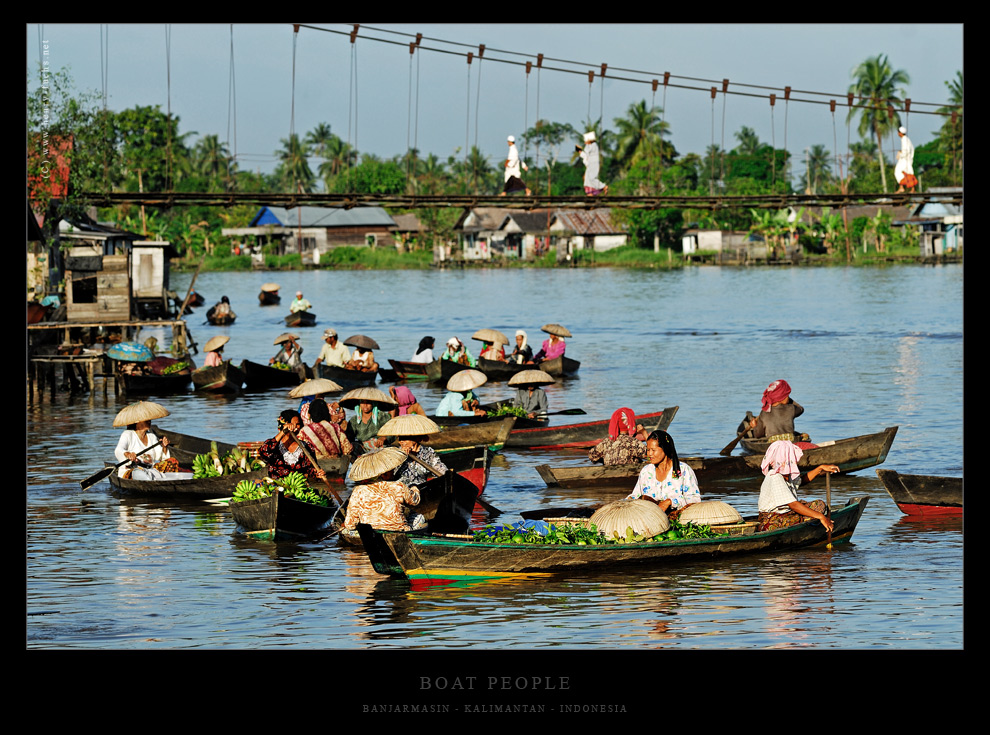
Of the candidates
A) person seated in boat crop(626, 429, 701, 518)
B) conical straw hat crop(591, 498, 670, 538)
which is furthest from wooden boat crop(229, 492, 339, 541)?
person seated in boat crop(626, 429, 701, 518)

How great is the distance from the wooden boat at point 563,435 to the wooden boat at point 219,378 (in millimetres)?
8760

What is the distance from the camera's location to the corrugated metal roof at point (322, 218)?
8100 centimetres

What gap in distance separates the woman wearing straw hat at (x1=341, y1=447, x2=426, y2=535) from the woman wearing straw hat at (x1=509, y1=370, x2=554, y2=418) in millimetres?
7138

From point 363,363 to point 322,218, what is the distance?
60587 millimetres

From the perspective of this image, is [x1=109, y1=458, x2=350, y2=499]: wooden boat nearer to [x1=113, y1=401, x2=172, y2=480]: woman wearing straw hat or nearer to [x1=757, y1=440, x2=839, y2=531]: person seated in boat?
[x1=113, y1=401, x2=172, y2=480]: woman wearing straw hat

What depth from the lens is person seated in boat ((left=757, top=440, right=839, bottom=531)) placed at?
33.4 ft

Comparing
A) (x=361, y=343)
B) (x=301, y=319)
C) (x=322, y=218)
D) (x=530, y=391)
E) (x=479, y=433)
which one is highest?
(x=322, y=218)

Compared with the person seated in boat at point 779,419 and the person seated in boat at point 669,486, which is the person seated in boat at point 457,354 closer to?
the person seated in boat at point 779,419

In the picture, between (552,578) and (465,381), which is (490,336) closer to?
(465,381)

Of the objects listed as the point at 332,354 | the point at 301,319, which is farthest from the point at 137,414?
the point at 301,319

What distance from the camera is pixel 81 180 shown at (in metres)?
29.6

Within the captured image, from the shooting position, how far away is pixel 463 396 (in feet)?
54.9
